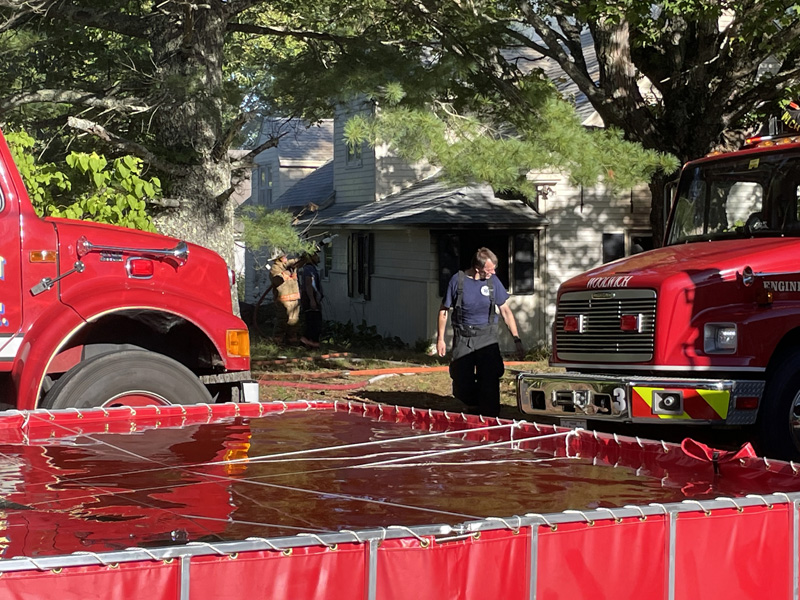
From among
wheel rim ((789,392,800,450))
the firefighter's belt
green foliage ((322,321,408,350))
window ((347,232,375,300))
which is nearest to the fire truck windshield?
wheel rim ((789,392,800,450))

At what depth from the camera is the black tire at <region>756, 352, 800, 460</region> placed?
7.61 meters

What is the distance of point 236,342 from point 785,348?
389cm

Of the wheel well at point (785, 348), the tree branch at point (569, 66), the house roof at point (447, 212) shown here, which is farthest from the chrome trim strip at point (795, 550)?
the house roof at point (447, 212)

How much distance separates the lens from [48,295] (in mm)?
6195

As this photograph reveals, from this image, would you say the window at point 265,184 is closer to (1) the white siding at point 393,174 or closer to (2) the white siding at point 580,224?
(1) the white siding at point 393,174

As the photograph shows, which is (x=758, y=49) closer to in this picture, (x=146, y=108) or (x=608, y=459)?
(x=146, y=108)

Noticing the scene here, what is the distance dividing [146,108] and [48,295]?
6515mm

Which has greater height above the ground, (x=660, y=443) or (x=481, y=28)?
(x=481, y=28)

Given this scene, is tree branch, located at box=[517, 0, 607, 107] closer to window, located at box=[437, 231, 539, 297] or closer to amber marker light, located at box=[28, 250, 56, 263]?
window, located at box=[437, 231, 539, 297]

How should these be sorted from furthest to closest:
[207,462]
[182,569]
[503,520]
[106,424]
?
1. [106,424]
2. [207,462]
3. [503,520]
4. [182,569]

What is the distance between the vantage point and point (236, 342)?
6.78m

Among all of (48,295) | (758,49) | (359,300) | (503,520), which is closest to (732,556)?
(503,520)

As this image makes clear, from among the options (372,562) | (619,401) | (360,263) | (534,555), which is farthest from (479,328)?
(360,263)

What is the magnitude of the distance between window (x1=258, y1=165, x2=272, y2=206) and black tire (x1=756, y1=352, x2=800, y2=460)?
31.9 meters
